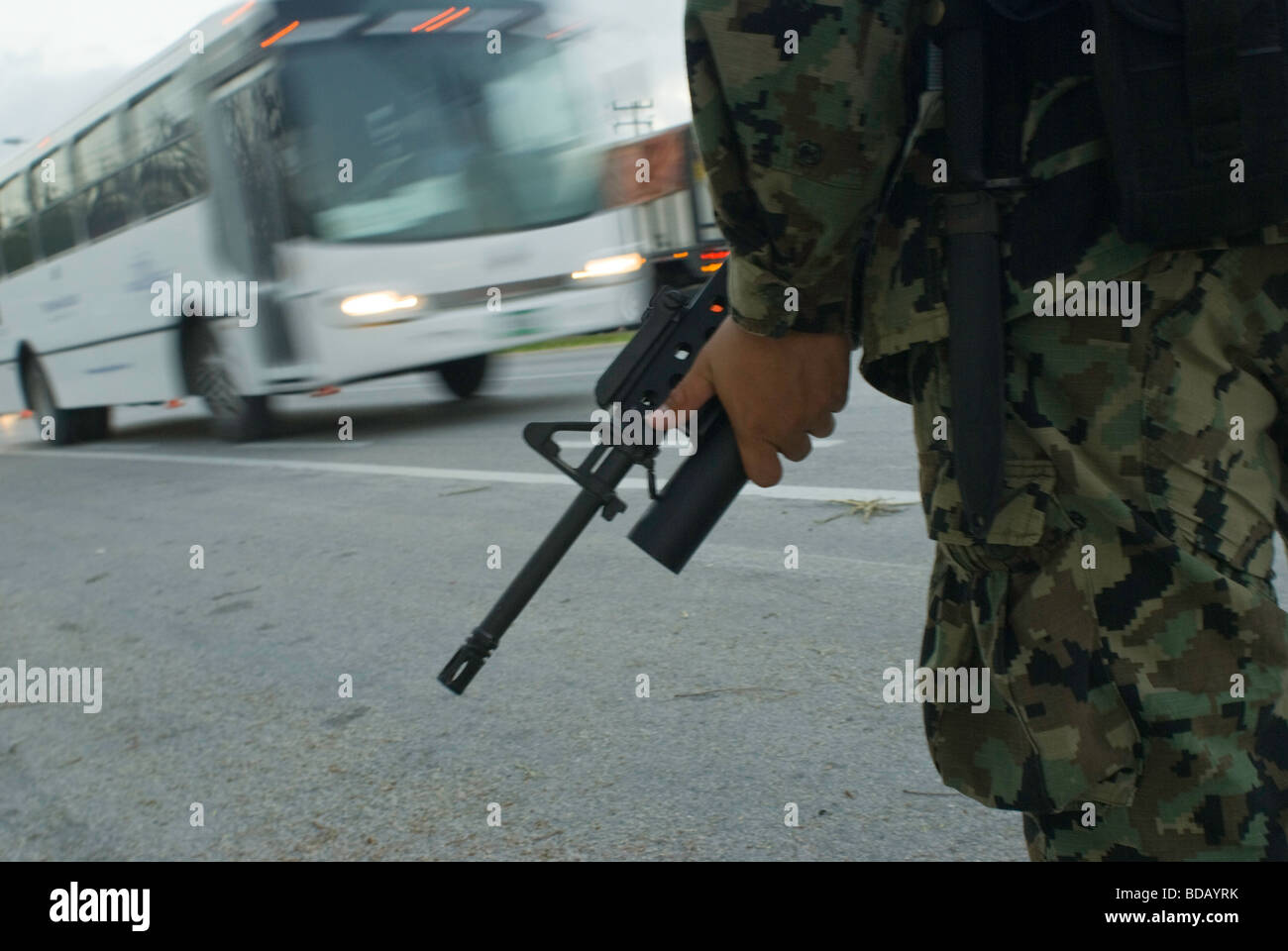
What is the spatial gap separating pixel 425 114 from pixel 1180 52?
7928 mm

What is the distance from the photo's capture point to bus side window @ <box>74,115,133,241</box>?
1040cm

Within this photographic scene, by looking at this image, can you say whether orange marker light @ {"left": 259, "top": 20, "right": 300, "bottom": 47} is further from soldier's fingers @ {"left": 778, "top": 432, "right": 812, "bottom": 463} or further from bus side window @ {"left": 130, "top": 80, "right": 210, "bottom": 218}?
soldier's fingers @ {"left": 778, "top": 432, "right": 812, "bottom": 463}

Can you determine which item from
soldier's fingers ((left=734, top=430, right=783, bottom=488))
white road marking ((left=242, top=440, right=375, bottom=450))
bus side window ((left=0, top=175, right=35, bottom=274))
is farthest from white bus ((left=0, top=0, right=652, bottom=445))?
soldier's fingers ((left=734, top=430, right=783, bottom=488))

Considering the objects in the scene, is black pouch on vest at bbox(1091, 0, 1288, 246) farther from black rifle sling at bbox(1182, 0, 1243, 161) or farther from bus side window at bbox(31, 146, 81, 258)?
bus side window at bbox(31, 146, 81, 258)

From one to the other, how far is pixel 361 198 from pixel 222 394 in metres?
2.12

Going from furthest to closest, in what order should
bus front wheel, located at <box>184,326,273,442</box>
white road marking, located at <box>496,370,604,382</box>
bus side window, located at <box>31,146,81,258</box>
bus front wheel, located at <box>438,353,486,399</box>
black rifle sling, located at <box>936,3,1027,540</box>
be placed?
white road marking, located at <box>496,370,604,382</box> → bus side window, located at <box>31,146,81,258</box> → bus front wheel, located at <box>438,353,486,399</box> → bus front wheel, located at <box>184,326,273,442</box> → black rifle sling, located at <box>936,3,1027,540</box>

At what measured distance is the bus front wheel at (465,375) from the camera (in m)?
10.6

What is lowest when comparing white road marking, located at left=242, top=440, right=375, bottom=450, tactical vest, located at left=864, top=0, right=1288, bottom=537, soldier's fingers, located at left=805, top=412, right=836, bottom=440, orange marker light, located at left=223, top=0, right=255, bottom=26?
soldier's fingers, located at left=805, top=412, right=836, bottom=440

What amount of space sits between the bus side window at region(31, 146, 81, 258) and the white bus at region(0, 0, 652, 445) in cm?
156

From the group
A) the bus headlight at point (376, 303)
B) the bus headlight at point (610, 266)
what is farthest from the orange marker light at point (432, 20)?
the bus headlight at point (610, 266)

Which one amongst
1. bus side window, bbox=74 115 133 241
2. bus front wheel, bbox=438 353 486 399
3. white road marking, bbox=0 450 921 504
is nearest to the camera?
white road marking, bbox=0 450 921 504

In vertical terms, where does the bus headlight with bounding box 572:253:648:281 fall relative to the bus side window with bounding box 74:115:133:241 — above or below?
below

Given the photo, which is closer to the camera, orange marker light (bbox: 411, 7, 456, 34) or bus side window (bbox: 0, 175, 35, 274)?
orange marker light (bbox: 411, 7, 456, 34)
